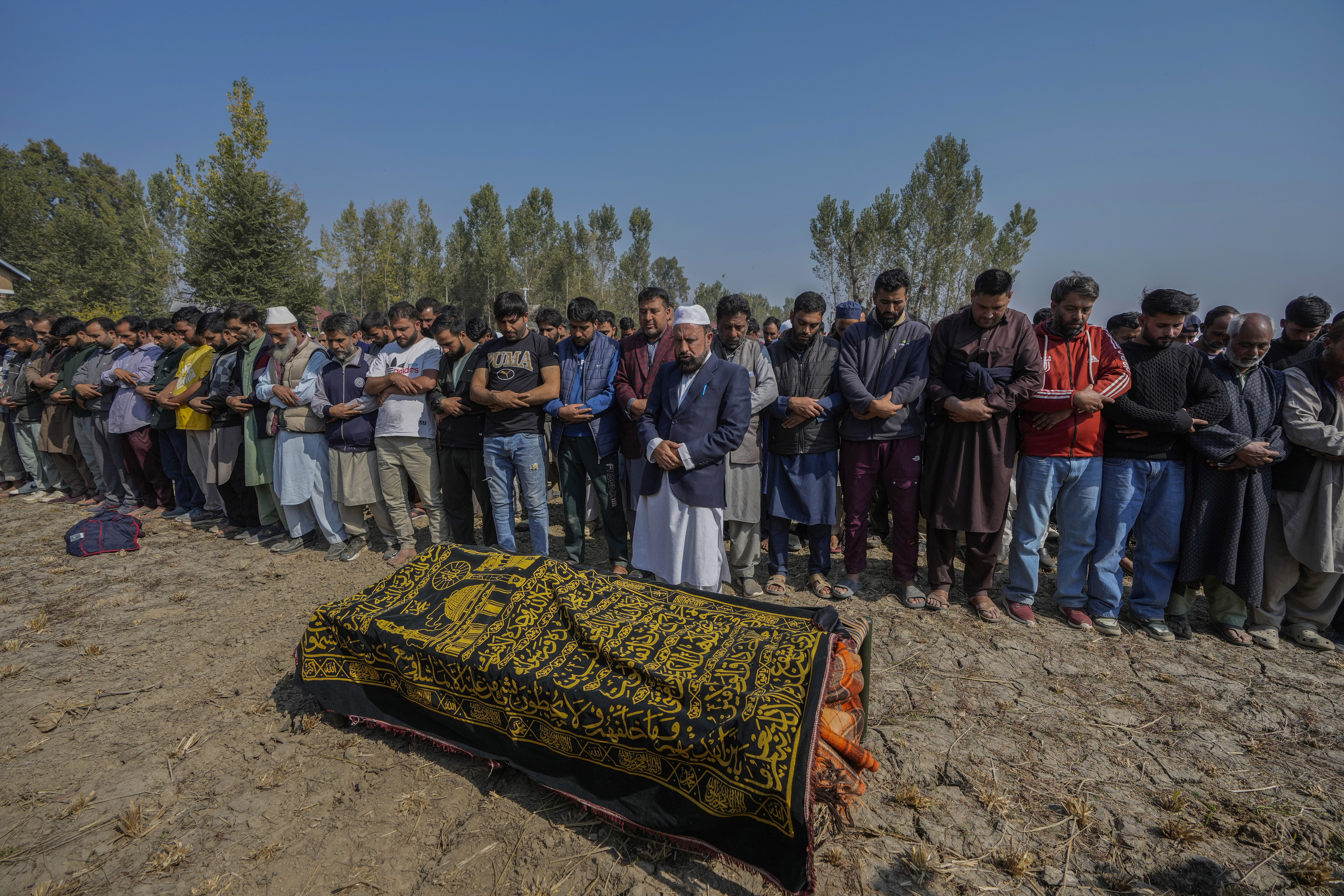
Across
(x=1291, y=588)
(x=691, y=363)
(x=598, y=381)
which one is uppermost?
(x=691, y=363)

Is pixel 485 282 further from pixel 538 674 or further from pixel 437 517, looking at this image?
pixel 538 674

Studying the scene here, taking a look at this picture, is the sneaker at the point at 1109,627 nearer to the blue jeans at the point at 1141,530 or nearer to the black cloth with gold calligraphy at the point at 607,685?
the blue jeans at the point at 1141,530

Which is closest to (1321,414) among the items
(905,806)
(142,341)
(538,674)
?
(905,806)

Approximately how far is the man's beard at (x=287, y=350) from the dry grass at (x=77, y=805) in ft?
12.4

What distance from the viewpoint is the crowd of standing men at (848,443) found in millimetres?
3748

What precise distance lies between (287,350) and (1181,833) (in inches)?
268

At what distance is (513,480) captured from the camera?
493 cm

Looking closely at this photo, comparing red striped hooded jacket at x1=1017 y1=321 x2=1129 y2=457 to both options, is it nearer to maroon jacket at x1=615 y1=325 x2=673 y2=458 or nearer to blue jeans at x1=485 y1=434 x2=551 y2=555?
maroon jacket at x1=615 y1=325 x2=673 y2=458

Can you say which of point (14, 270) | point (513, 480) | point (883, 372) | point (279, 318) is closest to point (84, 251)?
point (14, 270)

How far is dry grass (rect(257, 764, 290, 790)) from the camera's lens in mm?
2613

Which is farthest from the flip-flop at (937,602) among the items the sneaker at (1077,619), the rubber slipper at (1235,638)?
the rubber slipper at (1235,638)

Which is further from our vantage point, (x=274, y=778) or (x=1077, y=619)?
(x=1077, y=619)

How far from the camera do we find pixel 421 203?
35.5 meters

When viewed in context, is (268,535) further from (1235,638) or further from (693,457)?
(1235,638)
